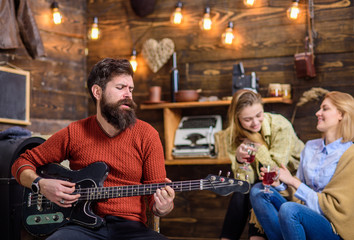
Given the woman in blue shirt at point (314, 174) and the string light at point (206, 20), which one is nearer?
the woman in blue shirt at point (314, 174)

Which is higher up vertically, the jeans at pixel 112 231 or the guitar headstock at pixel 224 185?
the guitar headstock at pixel 224 185

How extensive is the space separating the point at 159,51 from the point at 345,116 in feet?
6.55

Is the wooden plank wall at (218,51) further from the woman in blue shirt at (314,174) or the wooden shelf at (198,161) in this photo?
the woman in blue shirt at (314,174)

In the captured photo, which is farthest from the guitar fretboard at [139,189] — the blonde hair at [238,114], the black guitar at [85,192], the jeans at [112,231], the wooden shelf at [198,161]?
the wooden shelf at [198,161]

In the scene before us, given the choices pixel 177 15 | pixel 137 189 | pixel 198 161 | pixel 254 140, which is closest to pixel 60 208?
pixel 137 189

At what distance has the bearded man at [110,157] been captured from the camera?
224 centimetres

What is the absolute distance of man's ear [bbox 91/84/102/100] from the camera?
248cm

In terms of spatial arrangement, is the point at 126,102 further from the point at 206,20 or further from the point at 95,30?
the point at 95,30

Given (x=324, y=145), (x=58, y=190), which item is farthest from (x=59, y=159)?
(x=324, y=145)

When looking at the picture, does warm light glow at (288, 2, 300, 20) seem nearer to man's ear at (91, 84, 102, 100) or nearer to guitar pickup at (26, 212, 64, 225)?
man's ear at (91, 84, 102, 100)

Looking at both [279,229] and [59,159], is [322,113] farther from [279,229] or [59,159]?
[59,159]

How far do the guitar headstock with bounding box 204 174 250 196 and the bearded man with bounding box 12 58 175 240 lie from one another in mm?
261

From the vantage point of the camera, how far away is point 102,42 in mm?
4414

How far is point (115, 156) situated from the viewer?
2354mm
